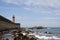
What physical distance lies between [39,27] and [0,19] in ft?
322

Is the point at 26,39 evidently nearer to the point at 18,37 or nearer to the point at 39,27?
the point at 18,37

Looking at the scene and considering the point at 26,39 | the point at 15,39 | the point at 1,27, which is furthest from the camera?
the point at 1,27

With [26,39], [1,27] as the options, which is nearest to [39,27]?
[1,27]

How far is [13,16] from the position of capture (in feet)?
120

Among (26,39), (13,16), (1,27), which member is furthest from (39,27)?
(26,39)

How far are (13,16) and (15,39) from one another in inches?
911

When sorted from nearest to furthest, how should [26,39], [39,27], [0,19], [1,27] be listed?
[26,39], [0,19], [1,27], [39,27]

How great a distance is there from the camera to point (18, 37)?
13969 millimetres

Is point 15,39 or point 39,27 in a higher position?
point 15,39

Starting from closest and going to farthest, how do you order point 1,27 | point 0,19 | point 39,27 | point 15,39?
point 15,39, point 0,19, point 1,27, point 39,27

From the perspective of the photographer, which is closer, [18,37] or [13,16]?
[18,37]

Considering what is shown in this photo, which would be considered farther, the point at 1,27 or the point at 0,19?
the point at 1,27

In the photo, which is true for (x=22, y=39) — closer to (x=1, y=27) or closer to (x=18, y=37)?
(x=18, y=37)

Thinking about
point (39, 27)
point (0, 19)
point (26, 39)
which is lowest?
point (39, 27)
